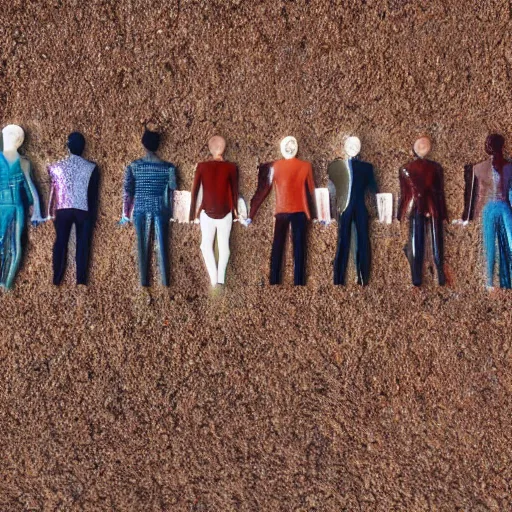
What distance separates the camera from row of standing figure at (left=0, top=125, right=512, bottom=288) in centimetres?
134

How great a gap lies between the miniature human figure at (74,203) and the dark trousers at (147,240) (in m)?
0.13

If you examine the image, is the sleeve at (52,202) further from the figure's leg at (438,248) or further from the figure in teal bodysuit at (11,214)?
the figure's leg at (438,248)

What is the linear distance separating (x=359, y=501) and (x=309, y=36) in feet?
3.86

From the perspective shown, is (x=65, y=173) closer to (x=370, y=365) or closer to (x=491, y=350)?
(x=370, y=365)

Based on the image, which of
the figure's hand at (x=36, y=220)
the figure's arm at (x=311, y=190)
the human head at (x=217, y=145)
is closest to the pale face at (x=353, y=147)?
the figure's arm at (x=311, y=190)

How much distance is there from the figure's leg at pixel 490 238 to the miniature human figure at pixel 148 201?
80 centimetres

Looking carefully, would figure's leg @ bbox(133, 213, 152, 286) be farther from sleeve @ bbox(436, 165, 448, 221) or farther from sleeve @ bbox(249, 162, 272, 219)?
sleeve @ bbox(436, 165, 448, 221)

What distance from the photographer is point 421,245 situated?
4.43 ft

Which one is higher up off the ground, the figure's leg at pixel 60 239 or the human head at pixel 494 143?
the human head at pixel 494 143

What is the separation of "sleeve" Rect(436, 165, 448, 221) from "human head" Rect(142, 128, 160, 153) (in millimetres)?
722

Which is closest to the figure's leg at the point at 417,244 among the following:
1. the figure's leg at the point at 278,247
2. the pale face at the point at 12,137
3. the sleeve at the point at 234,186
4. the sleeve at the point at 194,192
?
the figure's leg at the point at 278,247

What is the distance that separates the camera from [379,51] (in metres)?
1.37

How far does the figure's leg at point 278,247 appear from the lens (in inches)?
52.9

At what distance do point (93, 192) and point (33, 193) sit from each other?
153mm
